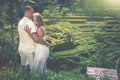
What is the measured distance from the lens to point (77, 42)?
13.2 m

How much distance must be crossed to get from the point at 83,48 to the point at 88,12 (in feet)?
4.91

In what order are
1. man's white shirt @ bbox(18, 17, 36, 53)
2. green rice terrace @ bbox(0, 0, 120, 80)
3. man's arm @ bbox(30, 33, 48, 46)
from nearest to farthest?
man's arm @ bbox(30, 33, 48, 46), man's white shirt @ bbox(18, 17, 36, 53), green rice terrace @ bbox(0, 0, 120, 80)

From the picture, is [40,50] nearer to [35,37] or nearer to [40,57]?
[40,57]

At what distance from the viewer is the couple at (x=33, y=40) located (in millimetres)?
9781

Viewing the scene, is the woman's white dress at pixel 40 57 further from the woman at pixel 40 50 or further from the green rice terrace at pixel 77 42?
the green rice terrace at pixel 77 42

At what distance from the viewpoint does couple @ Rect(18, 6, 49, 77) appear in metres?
9.78

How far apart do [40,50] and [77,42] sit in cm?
338

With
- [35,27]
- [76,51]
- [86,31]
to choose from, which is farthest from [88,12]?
[35,27]

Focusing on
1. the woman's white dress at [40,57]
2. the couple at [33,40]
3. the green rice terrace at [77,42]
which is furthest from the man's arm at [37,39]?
the green rice terrace at [77,42]

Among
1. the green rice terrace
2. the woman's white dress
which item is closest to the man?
the woman's white dress

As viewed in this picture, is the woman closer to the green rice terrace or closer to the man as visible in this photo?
the man

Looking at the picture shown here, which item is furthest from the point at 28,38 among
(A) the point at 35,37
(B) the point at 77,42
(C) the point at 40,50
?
(B) the point at 77,42

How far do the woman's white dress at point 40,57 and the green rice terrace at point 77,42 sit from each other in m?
1.25

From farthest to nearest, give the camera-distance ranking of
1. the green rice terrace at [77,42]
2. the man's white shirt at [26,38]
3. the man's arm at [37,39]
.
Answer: the green rice terrace at [77,42] < the man's white shirt at [26,38] < the man's arm at [37,39]
